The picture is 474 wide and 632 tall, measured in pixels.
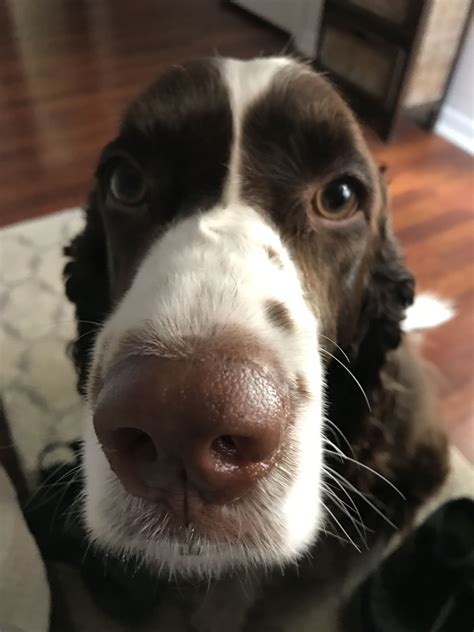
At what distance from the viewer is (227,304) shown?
929 mm

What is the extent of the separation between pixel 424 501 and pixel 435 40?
8.92ft

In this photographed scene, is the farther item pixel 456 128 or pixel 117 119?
pixel 456 128

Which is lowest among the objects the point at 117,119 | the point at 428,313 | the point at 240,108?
the point at 428,313

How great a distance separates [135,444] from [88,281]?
1000 millimetres

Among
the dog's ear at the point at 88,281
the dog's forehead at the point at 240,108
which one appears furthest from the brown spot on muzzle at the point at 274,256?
the dog's ear at the point at 88,281

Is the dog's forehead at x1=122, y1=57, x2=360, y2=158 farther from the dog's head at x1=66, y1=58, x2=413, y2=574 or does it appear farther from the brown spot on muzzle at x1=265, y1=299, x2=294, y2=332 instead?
the brown spot on muzzle at x1=265, y1=299, x2=294, y2=332

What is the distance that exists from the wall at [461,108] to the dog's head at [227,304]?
2.72 meters

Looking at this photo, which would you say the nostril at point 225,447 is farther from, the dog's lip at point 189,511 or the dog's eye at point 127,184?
the dog's eye at point 127,184

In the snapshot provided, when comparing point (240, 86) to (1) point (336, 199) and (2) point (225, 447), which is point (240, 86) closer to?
(1) point (336, 199)

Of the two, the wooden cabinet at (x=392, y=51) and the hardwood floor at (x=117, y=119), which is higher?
the wooden cabinet at (x=392, y=51)

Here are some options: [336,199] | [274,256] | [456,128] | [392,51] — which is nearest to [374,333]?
[336,199]

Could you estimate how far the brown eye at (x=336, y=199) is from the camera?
52.0 inches

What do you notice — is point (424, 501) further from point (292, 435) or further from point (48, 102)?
point (48, 102)

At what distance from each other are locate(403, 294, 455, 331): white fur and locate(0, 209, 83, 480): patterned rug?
4.52 ft
